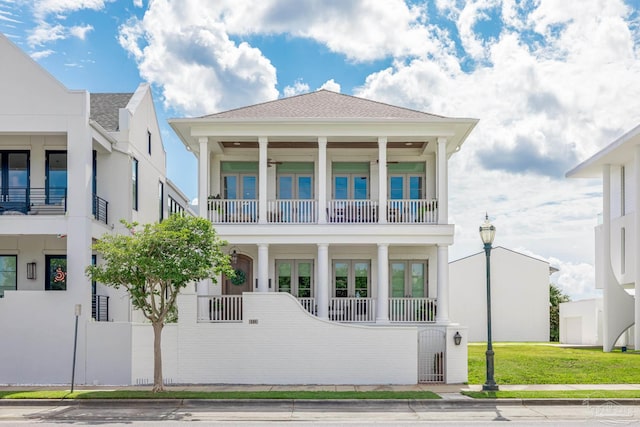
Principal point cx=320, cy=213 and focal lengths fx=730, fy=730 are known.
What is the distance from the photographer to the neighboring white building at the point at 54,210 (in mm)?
21750

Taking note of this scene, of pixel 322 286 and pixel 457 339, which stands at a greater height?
pixel 322 286

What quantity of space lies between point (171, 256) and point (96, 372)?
16.6 ft

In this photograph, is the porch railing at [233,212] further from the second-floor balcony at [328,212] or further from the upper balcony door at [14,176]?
the upper balcony door at [14,176]

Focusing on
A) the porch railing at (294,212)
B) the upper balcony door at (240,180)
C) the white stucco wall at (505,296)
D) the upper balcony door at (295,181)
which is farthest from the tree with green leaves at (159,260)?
the white stucco wall at (505,296)

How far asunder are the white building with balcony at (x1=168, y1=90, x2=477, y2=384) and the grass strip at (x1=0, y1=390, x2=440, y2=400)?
8.24 feet

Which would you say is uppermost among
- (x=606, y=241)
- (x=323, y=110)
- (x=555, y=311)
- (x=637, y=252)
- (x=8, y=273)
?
(x=323, y=110)

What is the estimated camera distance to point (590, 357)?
2536 cm

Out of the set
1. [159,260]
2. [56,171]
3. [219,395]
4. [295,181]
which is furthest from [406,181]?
[56,171]

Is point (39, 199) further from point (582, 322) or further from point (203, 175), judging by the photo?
point (582, 322)

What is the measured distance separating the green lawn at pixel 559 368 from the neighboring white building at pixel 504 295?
56.6 feet

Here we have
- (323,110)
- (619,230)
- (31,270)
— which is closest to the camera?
(31,270)

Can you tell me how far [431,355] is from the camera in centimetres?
2178

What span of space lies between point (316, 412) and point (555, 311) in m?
42.0

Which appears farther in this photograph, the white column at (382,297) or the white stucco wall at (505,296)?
the white stucco wall at (505,296)
